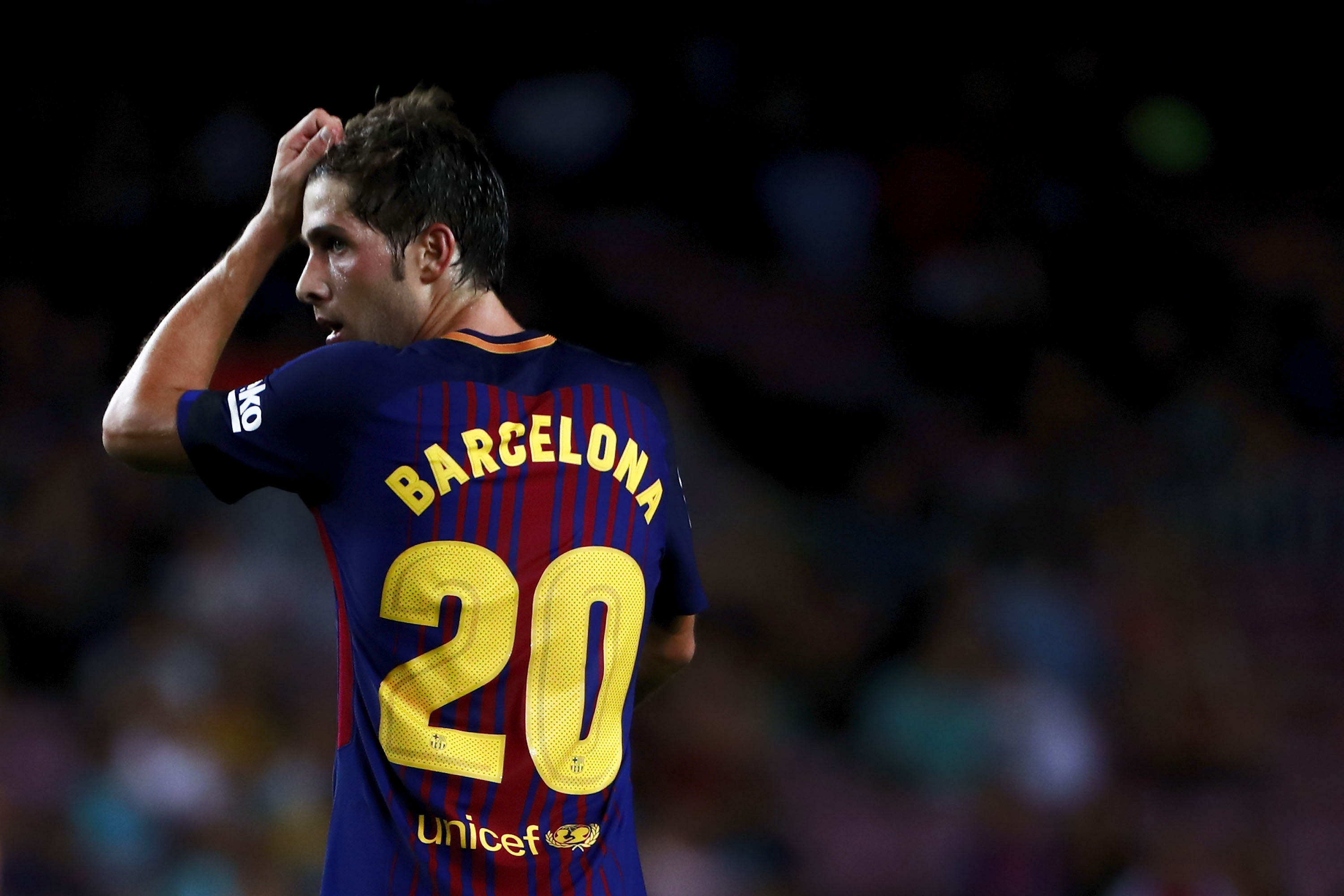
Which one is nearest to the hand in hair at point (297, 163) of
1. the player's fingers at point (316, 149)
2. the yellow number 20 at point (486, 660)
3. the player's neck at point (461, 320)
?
the player's fingers at point (316, 149)

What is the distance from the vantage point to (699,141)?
18.7ft

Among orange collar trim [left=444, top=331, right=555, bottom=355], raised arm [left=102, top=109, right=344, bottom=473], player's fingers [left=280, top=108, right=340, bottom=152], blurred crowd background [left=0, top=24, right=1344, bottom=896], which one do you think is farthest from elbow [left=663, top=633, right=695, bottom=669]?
blurred crowd background [left=0, top=24, right=1344, bottom=896]

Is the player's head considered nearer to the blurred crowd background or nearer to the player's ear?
the player's ear

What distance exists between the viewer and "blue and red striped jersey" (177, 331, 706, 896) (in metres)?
1.44

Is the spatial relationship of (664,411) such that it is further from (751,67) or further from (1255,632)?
(751,67)

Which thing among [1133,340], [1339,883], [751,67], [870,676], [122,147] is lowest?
[1339,883]

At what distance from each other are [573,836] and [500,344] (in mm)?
599

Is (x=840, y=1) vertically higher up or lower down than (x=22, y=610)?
higher up

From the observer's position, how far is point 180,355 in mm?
1558

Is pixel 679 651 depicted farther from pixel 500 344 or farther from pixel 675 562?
pixel 500 344

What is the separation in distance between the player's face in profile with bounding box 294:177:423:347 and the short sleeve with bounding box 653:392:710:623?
35 centimetres

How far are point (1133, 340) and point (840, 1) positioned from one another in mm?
2037

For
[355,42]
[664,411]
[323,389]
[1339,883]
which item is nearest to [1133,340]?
[1339,883]

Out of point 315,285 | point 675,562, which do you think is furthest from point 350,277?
point 675,562
